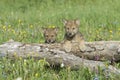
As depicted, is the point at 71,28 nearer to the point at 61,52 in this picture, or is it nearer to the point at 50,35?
the point at 50,35

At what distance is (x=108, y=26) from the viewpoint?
43.9 feet

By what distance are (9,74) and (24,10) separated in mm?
11853

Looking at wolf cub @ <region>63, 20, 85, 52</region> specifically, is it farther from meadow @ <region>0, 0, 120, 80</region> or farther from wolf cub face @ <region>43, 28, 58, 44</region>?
meadow @ <region>0, 0, 120, 80</region>

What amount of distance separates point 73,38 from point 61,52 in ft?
Answer: 3.27

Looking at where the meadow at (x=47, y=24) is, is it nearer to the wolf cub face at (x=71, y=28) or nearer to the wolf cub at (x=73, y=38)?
the wolf cub at (x=73, y=38)

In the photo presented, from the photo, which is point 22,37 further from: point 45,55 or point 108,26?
point 108,26

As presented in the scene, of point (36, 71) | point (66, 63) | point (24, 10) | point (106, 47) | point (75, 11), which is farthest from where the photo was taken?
point (24, 10)

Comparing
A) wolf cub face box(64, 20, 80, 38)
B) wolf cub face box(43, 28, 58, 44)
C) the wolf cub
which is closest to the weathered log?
the wolf cub

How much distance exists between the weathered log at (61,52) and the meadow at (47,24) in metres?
0.20

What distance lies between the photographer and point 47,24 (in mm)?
13992

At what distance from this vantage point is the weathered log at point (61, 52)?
24.5 feet

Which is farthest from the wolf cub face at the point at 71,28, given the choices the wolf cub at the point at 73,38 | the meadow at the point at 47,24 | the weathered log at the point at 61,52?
the meadow at the point at 47,24

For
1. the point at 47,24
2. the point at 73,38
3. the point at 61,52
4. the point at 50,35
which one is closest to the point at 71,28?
the point at 73,38

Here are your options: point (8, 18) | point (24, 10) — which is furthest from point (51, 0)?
point (8, 18)
